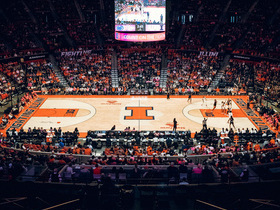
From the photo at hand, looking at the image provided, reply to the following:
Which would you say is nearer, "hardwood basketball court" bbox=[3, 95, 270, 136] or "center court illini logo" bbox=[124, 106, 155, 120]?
"hardwood basketball court" bbox=[3, 95, 270, 136]

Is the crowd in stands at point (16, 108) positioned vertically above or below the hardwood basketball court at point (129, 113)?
above

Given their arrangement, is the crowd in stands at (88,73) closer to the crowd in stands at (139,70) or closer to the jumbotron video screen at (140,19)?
the crowd in stands at (139,70)

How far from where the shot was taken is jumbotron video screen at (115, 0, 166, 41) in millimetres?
42438

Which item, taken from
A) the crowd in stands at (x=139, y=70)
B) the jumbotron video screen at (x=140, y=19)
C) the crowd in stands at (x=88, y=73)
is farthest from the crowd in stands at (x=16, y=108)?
the jumbotron video screen at (x=140, y=19)

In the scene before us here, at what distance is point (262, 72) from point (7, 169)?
3657 centimetres

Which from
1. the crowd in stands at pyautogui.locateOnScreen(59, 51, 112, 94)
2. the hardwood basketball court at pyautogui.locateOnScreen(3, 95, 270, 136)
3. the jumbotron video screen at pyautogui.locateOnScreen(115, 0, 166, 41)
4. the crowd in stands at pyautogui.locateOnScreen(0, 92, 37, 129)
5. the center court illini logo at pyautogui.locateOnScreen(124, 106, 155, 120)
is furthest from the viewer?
the crowd in stands at pyautogui.locateOnScreen(59, 51, 112, 94)

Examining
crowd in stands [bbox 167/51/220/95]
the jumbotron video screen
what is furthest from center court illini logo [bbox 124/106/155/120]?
the jumbotron video screen

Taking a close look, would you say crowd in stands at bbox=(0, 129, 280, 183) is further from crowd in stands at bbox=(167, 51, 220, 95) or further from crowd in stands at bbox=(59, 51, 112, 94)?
crowd in stands at bbox=(167, 51, 220, 95)

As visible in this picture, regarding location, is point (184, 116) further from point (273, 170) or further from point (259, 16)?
point (259, 16)

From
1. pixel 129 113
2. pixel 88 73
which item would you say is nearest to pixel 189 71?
pixel 88 73

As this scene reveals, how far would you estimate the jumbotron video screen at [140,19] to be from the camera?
42.4 meters

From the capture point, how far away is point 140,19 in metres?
43.3

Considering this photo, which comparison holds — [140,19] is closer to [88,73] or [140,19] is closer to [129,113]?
[88,73]

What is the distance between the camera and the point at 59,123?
108ft
